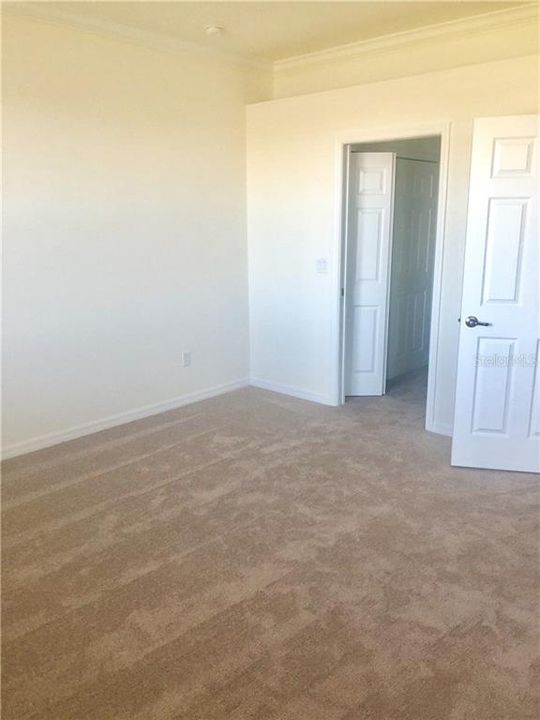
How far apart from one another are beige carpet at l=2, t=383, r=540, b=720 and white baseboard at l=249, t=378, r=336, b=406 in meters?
0.86

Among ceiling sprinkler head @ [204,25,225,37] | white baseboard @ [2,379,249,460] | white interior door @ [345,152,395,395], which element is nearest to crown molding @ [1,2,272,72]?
ceiling sprinkler head @ [204,25,225,37]

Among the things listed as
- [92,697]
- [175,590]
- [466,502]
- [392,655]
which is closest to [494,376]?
[466,502]

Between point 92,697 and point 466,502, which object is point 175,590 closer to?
point 92,697

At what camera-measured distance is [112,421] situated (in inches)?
174

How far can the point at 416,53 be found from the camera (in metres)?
4.22

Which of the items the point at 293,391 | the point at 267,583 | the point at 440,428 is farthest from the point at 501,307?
the point at 293,391

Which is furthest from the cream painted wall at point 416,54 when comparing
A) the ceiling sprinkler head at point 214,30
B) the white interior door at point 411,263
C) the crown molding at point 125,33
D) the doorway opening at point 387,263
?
the ceiling sprinkler head at point 214,30

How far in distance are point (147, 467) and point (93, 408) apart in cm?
84

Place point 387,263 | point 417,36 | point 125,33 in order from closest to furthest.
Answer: point 125,33
point 417,36
point 387,263

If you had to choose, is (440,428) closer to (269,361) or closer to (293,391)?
(293,391)

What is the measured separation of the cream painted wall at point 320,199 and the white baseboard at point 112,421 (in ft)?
1.62

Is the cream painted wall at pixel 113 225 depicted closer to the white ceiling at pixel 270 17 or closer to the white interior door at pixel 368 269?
the white ceiling at pixel 270 17

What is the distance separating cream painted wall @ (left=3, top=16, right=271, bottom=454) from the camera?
3650mm

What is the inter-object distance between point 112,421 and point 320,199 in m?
2.42
